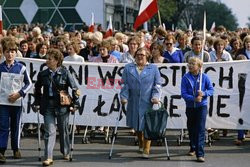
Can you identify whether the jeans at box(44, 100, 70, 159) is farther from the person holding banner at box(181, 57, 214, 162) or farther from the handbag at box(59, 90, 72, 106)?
the person holding banner at box(181, 57, 214, 162)

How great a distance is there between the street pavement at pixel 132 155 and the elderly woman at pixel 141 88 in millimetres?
429

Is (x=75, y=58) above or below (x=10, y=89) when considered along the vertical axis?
above

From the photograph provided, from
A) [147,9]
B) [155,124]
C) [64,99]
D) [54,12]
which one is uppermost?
[54,12]

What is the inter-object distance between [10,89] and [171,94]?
327 cm

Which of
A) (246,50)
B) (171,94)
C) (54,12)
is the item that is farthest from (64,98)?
(54,12)

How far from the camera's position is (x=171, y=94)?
42.1 feet

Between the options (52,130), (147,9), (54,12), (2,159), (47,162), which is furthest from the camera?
(54,12)

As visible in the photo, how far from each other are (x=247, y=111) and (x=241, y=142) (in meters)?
0.61

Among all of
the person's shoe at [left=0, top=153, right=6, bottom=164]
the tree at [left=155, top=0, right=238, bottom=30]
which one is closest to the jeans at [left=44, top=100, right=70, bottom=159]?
the person's shoe at [left=0, top=153, right=6, bottom=164]

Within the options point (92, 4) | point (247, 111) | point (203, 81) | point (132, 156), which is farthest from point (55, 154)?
point (92, 4)

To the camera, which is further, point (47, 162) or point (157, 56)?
point (157, 56)

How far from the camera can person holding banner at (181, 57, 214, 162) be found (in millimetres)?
11070

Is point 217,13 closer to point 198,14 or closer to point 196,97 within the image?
point 198,14

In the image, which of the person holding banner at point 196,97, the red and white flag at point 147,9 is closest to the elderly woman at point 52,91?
the person holding banner at point 196,97
